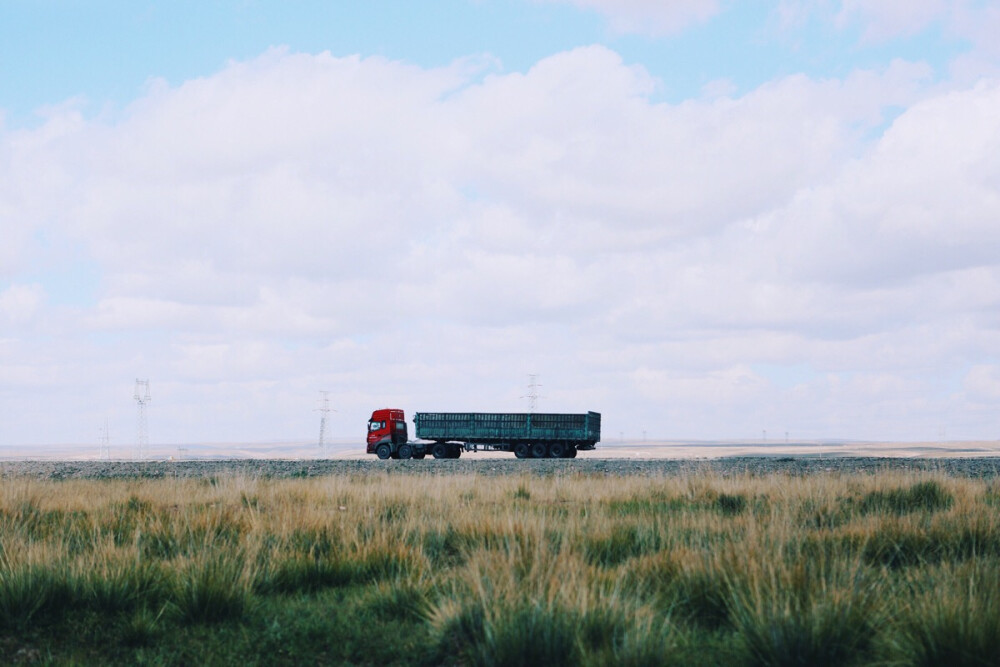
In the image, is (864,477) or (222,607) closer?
(222,607)

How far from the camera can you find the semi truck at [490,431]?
38875mm

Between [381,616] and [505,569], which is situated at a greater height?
[505,569]

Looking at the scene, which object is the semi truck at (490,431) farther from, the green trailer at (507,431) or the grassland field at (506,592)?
the grassland field at (506,592)

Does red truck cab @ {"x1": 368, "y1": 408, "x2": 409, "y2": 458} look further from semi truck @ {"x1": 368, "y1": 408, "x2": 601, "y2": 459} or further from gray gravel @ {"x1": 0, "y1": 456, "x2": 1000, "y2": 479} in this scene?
gray gravel @ {"x1": 0, "y1": 456, "x2": 1000, "y2": 479}

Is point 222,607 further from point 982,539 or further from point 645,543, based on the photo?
point 982,539

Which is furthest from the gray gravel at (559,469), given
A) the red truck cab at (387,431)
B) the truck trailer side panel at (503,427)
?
the truck trailer side panel at (503,427)

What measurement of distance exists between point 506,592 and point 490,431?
33.8m

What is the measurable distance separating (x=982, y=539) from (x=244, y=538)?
7.85 metres

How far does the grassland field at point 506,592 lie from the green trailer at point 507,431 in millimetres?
28466

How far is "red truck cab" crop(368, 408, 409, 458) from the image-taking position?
38625 millimetres

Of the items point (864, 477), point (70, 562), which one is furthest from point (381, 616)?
point (864, 477)

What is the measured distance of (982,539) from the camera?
805 cm

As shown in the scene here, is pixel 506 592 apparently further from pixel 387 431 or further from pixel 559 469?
pixel 387 431

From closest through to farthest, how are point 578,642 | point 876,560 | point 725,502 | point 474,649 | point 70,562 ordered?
point 578,642, point 474,649, point 70,562, point 876,560, point 725,502
